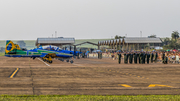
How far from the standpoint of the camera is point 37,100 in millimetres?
8430

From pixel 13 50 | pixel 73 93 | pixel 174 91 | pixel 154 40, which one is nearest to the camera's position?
pixel 73 93

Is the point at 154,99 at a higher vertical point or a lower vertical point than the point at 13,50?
lower

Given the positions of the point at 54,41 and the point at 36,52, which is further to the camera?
the point at 54,41

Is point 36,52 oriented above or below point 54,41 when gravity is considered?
below

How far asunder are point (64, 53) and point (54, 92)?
80.0 ft

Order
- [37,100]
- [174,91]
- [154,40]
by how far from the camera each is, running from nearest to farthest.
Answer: [37,100] → [174,91] → [154,40]

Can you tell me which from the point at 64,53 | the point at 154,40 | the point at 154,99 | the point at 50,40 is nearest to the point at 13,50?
the point at 64,53

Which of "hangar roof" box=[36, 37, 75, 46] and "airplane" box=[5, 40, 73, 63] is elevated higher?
"hangar roof" box=[36, 37, 75, 46]

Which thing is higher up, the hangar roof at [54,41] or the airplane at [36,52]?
the hangar roof at [54,41]

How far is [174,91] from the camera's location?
1067 centimetres

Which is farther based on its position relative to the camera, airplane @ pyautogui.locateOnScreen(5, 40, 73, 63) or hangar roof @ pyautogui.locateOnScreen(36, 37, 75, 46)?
hangar roof @ pyautogui.locateOnScreen(36, 37, 75, 46)

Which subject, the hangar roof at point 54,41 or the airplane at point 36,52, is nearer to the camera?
the airplane at point 36,52

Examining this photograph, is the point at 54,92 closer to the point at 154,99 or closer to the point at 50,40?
the point at 154,99

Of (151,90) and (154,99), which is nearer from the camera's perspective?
(154,99)
